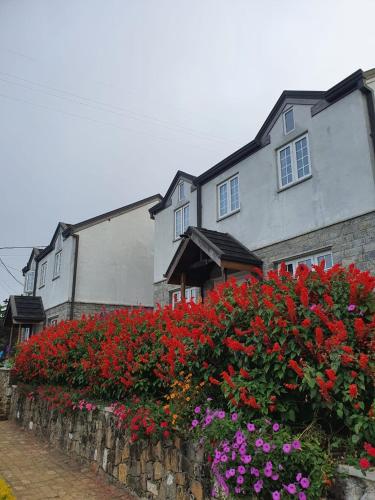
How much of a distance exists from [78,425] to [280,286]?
445cm

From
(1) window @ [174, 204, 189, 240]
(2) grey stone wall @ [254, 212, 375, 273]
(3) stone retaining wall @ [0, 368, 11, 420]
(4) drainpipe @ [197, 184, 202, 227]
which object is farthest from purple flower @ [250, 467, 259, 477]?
(1) window @ [174, 204, 189, 240]

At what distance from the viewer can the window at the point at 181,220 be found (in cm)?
1466

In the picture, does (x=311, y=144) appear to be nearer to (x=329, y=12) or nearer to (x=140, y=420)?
(x=329, y=12)

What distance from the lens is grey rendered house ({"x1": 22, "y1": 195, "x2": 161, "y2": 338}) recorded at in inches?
730

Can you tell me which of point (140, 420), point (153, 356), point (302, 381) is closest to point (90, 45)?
point (153, 356)

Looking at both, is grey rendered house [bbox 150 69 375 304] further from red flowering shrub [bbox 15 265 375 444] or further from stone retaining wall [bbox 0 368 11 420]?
stone retaining wall [bbox 0 368 11 420]

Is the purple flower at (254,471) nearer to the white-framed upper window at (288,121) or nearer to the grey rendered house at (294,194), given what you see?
the grey rendered house at (294,194)

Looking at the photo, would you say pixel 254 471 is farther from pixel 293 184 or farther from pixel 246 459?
pixel 293 184

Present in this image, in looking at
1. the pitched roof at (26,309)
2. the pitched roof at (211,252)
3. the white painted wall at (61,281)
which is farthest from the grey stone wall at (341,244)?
the pitched roof at (26,309)

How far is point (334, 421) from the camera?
3.38 meters

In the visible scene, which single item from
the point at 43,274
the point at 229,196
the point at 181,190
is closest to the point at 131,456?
the point at 229,196

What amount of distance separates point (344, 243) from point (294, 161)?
2828mm

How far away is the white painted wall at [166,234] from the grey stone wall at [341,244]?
4847 mm

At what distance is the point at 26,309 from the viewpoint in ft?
69.5
